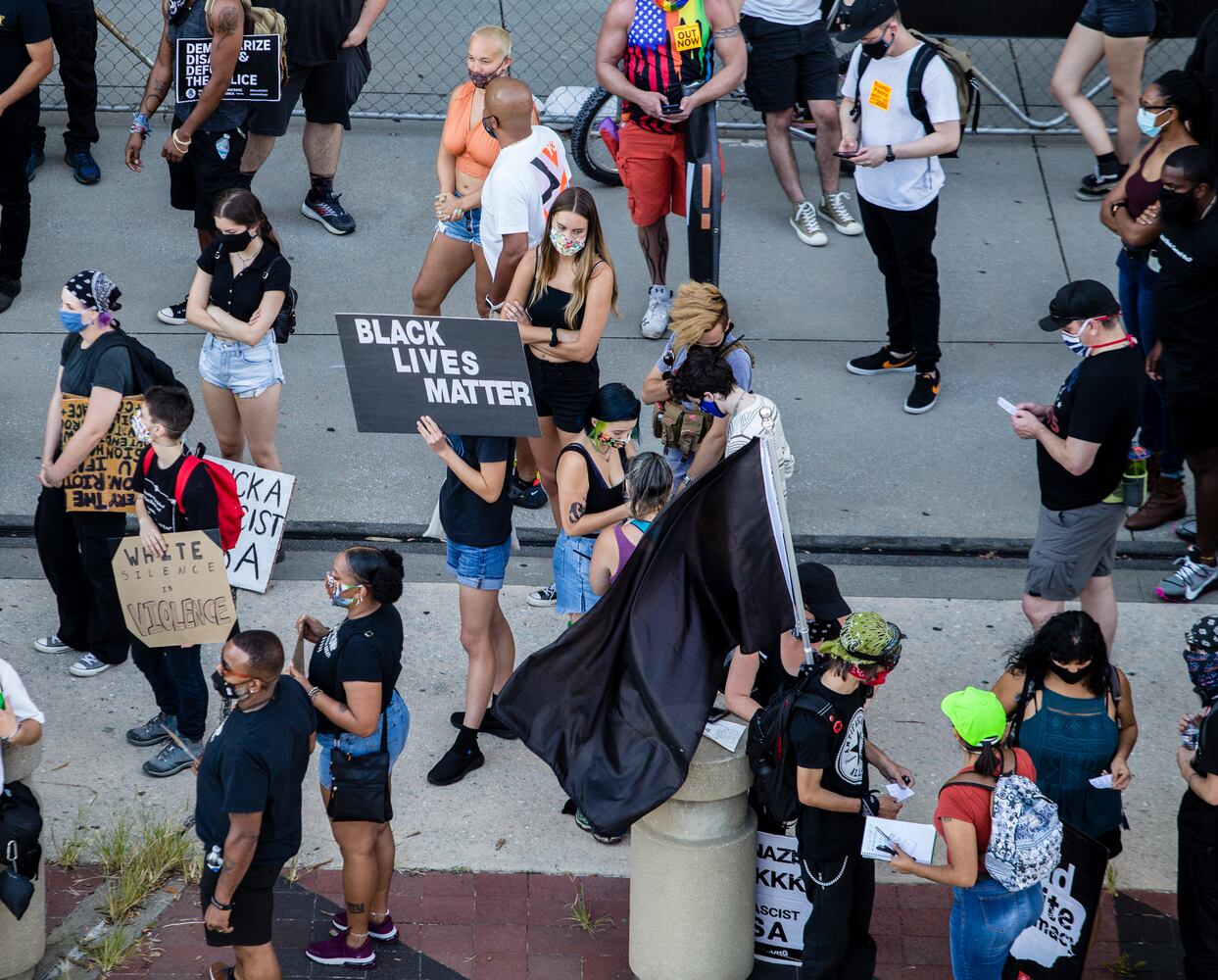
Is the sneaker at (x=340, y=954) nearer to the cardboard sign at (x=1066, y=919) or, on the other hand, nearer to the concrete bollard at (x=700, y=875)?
the concrete bollard at (x=700, y=875)

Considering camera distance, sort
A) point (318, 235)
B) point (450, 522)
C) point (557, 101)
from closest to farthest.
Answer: point (450, 522) → point (318, 235) → point (557, 101)

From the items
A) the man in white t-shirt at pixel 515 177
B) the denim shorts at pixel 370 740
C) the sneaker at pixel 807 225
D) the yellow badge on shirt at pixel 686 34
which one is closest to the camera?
the denim shorts at pixel 370 740

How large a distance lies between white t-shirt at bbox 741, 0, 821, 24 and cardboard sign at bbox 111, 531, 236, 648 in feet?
17.4

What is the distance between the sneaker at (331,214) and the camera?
10.2 m

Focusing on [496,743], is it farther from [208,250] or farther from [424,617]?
[208,250]

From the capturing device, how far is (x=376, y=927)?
5.53 metres

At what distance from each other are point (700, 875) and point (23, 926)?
88.5 inches

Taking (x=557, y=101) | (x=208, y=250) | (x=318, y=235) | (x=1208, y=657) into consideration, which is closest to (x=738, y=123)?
(x=557, y=101)

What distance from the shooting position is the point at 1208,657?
197 inches

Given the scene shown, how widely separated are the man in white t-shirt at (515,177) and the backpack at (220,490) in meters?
1.65

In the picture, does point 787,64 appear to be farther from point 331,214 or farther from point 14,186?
point 14,186

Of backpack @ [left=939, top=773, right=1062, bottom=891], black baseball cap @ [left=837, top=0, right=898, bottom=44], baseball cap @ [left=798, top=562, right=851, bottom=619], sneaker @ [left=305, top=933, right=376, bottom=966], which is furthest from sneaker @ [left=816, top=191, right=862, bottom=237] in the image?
sneaker @ [left=305, top=933, right=376, bottom=966]

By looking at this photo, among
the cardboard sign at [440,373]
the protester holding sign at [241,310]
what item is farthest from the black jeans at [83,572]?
the cardboard sign at [440,373]

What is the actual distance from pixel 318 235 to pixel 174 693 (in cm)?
459
